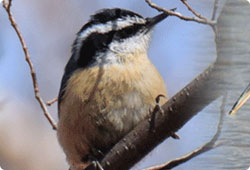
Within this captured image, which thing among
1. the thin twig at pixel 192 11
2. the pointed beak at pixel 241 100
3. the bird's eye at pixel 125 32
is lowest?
the pointed beak at pixel 241 100

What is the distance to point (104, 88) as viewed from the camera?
1132 millimetres

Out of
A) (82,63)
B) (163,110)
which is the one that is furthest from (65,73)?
(163,110)

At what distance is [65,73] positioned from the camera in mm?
1139

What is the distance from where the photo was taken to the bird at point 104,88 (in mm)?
1091

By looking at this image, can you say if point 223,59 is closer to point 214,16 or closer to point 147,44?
point 214,16

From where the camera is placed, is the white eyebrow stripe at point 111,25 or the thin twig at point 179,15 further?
the white eyebrow stripe at point 111,25

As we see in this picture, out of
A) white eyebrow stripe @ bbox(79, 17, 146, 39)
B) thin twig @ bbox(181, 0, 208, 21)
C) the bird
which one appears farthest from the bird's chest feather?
thin twig @ bbox(181, 0, 208, 21)

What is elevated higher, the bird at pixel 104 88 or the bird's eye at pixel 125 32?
the bird's eye at pixel 125 32

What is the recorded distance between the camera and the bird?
3.58 ft

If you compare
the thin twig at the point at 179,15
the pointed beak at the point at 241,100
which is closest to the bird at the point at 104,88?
the thin twig at the point at 179,15

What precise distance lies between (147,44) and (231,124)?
1.07ft

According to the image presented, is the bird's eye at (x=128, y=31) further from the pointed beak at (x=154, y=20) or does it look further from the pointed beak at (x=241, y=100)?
the pointed beak at (x=241, y=100)

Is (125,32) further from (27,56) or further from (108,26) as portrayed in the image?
(27,56)

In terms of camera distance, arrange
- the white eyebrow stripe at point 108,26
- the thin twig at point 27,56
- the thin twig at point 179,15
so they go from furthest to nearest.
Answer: the white eyebrow stripe at point 108,26, the thin twig at point 27,56, the thin twig at point 179,15
